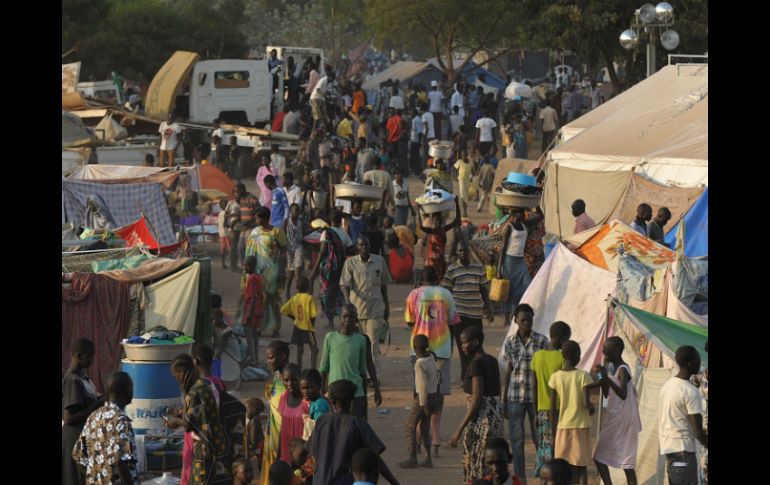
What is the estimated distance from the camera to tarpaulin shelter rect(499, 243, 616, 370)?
12469 mm

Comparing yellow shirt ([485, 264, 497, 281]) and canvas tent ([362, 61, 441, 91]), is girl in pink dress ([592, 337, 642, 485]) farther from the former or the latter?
canvas tent ([362, 61, 441, 91])

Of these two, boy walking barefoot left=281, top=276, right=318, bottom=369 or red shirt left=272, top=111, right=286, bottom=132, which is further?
red shirt left=272, top=111, right=286, bottom=132

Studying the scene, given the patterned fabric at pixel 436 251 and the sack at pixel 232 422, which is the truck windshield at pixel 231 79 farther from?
the sack at pixel 232 422

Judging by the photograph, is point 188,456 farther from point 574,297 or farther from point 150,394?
point 574,297

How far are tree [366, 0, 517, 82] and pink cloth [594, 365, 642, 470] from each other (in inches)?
1357

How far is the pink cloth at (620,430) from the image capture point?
9.55m

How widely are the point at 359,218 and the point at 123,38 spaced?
30210mm

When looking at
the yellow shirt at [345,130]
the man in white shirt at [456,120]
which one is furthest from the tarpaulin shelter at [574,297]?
the man in white shirt at [456,120]

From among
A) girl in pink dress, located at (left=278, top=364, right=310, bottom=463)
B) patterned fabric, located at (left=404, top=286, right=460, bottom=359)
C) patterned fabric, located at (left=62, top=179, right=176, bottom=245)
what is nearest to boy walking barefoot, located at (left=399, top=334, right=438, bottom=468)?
patterned fabric, located at (left=404, top=286, right=460, bottom=359)

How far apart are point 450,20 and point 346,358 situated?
35682 millimetres

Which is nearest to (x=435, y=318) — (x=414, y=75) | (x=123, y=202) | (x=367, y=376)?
(x=367, y=376)

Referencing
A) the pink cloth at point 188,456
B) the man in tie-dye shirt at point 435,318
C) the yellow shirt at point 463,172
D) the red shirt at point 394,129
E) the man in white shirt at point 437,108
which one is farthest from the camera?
the man in white shirt at point 437,108

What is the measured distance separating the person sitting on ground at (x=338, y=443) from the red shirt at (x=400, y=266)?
1021 cm

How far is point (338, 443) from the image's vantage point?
823cm
